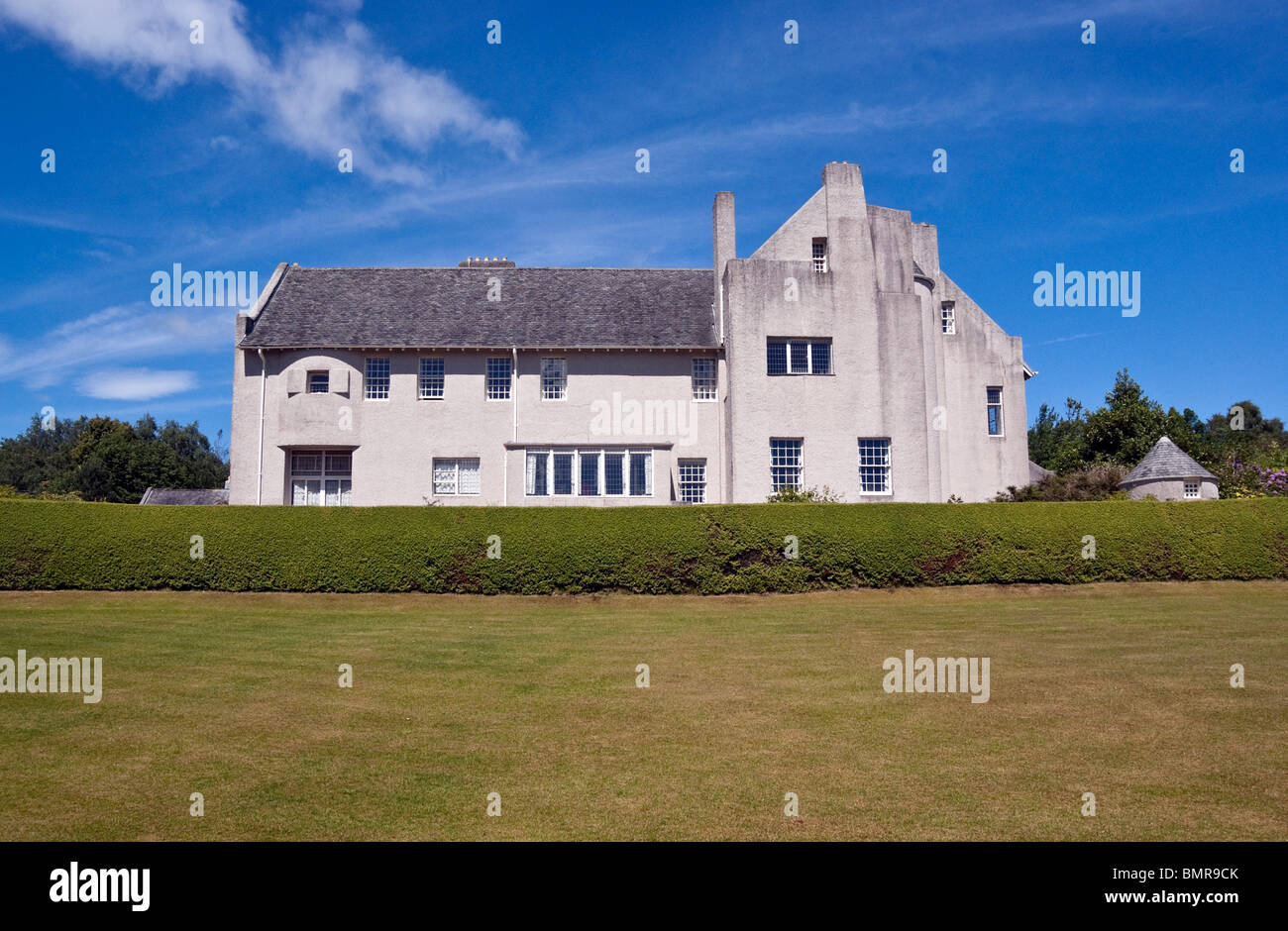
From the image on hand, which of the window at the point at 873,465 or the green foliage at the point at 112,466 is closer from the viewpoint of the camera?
the window at the point at 873,465

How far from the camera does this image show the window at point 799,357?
34281mm

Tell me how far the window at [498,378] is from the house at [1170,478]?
24980mm

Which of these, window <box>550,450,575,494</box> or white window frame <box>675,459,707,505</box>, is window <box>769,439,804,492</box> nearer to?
white window frame <box>675,459,707,505</box>

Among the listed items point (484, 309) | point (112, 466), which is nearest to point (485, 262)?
point (484, 309)

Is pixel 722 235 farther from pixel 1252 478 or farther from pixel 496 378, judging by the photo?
pixel 1252 478

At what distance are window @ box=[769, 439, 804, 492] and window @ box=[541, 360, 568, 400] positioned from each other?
28.4ft

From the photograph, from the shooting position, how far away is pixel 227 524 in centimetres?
2559

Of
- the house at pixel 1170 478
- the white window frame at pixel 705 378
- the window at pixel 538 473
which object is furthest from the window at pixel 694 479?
the house at pixel 1170 478

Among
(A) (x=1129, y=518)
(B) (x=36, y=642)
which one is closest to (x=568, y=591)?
(B) (x=36, y=642)

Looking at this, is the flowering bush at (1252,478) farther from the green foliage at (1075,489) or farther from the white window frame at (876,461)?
the white window frame at (876,461)

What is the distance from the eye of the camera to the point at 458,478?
35.5 m

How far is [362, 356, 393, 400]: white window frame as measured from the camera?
117 ft
